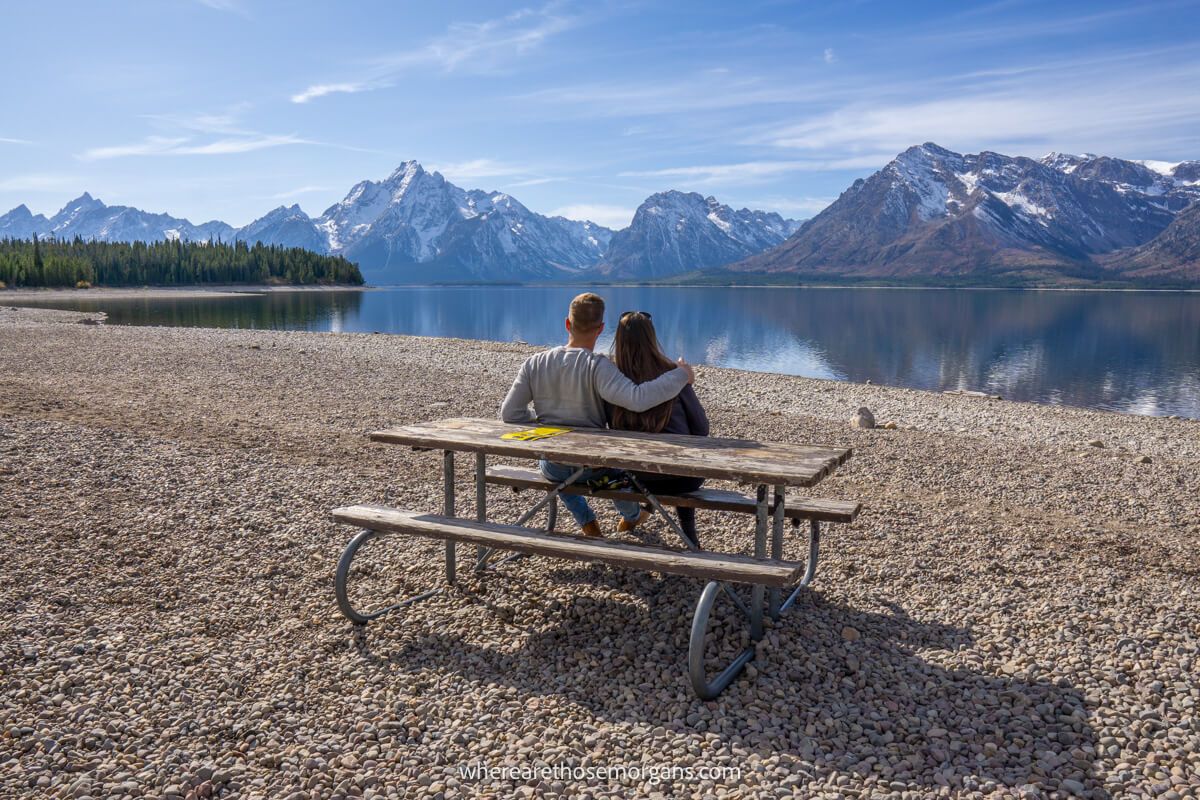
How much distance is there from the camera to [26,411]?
13719 mm

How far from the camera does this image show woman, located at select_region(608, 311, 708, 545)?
6.63 metres

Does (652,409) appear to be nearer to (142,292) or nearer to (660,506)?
(660,506)

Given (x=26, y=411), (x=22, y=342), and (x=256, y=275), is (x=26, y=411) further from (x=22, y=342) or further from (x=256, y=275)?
(x=256, y=275)

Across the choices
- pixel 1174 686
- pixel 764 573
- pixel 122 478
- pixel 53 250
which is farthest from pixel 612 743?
pixel 53 250

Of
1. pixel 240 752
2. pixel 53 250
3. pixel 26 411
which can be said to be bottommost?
pixel 240 752

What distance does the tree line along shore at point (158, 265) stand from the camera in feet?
359

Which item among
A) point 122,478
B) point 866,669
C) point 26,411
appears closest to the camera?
point 866,669

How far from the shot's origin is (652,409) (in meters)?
6.91

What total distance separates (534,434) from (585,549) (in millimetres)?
1350

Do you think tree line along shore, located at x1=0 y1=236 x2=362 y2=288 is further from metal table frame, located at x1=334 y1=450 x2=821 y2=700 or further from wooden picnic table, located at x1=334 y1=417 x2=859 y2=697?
wooden picnic table, located at x1=334 y1=417 x2=859 y2=697

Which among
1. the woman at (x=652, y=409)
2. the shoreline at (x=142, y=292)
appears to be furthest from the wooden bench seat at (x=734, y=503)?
the shoreline at (x=142, y=292)

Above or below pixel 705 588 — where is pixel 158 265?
above

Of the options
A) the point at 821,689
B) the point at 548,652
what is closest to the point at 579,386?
the point at 548,652

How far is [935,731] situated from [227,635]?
5160 mm
